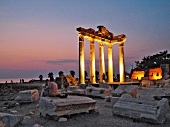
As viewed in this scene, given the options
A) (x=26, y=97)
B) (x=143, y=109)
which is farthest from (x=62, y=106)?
(x=26, y=97)

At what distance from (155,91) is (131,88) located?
190 centimetres

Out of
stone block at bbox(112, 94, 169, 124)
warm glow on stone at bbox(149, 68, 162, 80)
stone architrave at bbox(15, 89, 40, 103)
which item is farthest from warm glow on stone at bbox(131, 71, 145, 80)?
stone block at bbox(112, 94, 169, 124)

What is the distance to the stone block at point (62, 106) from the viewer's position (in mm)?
6762

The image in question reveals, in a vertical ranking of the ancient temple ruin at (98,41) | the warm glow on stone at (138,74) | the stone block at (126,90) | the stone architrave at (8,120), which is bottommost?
the stone architrave at (8,120)

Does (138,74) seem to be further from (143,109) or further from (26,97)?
(143,109)

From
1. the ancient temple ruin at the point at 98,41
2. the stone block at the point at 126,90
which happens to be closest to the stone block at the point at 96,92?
the stone block at the point at 126,90

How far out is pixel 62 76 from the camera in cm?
2161

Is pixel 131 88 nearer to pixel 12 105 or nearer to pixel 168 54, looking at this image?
pixel 12 105

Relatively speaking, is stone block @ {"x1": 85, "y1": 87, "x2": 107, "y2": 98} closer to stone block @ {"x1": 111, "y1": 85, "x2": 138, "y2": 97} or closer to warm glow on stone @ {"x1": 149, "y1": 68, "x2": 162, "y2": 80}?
stone block @ {"x1": 111, "y1": 85, "x2": 138, "y2": 97}

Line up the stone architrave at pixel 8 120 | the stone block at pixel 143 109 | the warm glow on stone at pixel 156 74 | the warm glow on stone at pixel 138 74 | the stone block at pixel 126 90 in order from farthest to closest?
the warm glow on stone at pixel 138 74
the warm glow on stone at pixel 156 74
the stone block at pixel 126 90
the stone block at pixel 143 109
the stone architrave at pixel 8 120


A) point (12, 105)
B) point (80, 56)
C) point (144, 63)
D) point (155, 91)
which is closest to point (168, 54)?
point (144, 63)

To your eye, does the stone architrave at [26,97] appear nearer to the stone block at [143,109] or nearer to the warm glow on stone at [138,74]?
the stone block at [143,109]

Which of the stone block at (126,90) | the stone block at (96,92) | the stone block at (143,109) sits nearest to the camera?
the stone block at (143,109)

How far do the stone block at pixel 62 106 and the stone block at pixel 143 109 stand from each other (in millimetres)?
1222
